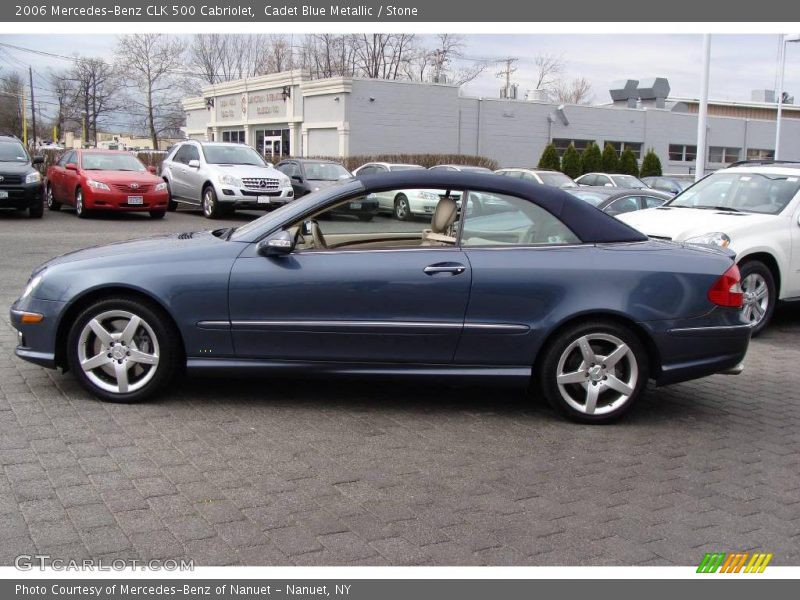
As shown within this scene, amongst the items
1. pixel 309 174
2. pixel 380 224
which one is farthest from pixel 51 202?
pixel 380 224

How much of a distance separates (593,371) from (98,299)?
3261 millimetres

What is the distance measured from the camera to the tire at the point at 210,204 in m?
20.2

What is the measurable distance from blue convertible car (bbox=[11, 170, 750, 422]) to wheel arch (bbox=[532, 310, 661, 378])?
0.01 metres

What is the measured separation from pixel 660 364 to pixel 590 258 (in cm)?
84

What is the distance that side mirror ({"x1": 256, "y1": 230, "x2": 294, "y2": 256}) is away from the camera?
5.39 metres

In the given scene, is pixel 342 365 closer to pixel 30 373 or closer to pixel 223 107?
pixel 30 373

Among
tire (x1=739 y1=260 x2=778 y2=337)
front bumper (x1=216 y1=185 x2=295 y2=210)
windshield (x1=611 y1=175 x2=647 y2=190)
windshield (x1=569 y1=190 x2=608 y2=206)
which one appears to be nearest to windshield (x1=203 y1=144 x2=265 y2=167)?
front bumper (x1=216 y1=185 x2=295 y2=210)

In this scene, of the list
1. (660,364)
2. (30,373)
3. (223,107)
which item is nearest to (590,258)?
(660,364)

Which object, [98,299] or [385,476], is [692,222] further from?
[98,299]

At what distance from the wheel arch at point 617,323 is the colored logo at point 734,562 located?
1982mm

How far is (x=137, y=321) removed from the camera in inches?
214

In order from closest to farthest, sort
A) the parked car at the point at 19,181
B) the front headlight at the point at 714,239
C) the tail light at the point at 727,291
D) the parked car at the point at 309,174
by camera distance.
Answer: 1. the tail light at the point at 727,291
2. the front headlight at the point at 714,239
3. the parked car at the point at 19,181
4. the parked car at the point at 309,174

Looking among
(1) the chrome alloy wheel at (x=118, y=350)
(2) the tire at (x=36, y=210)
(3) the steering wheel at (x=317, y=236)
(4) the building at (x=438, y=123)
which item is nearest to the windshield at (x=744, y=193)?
(3) the steering wheel at (x=317, y=236)

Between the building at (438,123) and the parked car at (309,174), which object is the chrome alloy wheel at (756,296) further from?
the building at (438,123)
